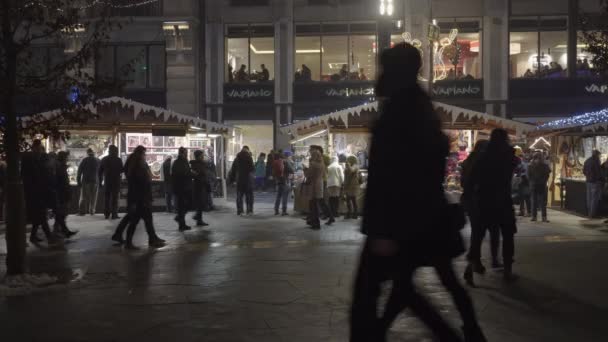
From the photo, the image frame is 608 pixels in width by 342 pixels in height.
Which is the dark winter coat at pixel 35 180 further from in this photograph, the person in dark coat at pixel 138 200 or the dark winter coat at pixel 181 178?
Answer: the dark winter coat at pixel 181 178

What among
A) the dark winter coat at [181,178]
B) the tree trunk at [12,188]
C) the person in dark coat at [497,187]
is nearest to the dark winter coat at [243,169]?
the dark winter coat at [181,178]

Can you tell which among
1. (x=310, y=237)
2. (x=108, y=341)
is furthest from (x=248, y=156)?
(x=108, y=341)

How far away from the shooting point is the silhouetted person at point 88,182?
18078 mm

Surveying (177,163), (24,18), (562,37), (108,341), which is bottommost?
(108,341)

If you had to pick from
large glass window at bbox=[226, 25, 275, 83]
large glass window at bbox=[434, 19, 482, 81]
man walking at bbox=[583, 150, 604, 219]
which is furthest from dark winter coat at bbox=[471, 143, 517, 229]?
large glass window at bbox=[226, 25, 275, 83]

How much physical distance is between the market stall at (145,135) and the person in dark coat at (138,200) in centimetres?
677

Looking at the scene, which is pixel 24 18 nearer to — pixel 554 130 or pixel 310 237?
pixel 310 237

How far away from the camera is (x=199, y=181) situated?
51.6ft

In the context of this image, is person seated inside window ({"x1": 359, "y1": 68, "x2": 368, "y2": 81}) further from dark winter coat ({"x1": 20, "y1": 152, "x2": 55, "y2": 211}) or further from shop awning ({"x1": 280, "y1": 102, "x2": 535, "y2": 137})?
dark winter coat ({"x1": 20, "y1": 152, "x2": 55, "y2": 211})

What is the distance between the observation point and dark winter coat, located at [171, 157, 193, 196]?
14.8 metres

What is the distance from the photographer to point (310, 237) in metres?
13.3

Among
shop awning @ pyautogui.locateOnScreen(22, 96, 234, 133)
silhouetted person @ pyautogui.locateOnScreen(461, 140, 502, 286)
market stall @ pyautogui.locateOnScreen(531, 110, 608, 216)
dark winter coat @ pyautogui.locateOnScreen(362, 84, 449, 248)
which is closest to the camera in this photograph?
dark winter coat @ pyautogui.locateOnScreen(362, 84, 449, 248)

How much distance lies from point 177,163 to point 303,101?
16.3 m

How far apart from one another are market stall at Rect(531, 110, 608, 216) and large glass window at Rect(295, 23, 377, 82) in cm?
1104
